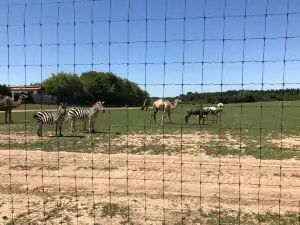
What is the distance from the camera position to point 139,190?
6.68m

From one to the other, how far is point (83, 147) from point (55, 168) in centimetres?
356

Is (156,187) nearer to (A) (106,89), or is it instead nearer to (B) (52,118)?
(A) (106,89)

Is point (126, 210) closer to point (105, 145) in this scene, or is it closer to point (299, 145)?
point (105, 145)

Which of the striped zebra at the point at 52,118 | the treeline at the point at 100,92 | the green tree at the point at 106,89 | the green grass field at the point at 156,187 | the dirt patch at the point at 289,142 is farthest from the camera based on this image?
the striped zebra at the point at 52,118

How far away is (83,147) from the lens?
12312 millimetres

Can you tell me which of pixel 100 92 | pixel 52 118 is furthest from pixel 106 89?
pixel 52 118

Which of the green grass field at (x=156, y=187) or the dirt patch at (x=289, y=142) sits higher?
the dirt patch at (x=289, y=142)

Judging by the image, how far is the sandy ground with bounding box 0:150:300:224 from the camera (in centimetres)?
546

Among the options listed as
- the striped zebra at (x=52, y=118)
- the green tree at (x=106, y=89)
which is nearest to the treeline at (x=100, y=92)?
the green tree at (x=106, y=89)

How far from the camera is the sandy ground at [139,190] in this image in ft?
17.9

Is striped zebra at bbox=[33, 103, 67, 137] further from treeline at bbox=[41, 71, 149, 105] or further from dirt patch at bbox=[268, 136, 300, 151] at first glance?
dirt patch at bbox=[268, 136, 300, 151]

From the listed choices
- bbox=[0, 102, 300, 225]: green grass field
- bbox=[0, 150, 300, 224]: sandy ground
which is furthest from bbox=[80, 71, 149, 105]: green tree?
bbox=[0, 150, 300, 224]: sandy ground

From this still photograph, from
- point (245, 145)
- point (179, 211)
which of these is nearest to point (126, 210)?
point (179, 211)

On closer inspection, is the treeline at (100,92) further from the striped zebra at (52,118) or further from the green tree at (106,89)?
the striped zebra at (52,118)
